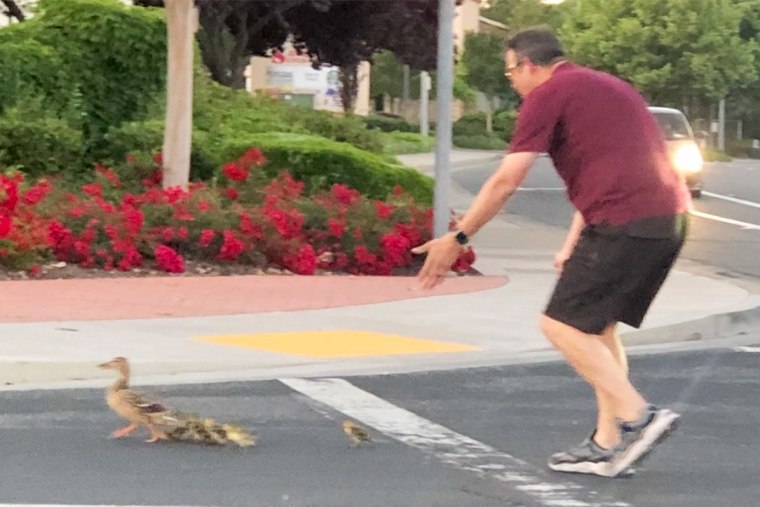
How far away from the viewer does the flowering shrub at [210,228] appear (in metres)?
12.8

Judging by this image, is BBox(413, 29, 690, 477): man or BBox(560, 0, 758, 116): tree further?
BBox(560, 0, 758, 116): tree

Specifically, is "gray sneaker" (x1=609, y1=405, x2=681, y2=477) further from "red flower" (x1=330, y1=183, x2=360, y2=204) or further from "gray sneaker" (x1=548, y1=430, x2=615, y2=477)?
"red flower" (x1=330, y1=183, x2=360, y2=204)

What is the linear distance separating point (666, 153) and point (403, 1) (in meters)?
16.8

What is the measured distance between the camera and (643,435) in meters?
6.12

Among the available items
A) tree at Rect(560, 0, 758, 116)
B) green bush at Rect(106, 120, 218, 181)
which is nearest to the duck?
green bush at Rect(106, 120, 218, 181)

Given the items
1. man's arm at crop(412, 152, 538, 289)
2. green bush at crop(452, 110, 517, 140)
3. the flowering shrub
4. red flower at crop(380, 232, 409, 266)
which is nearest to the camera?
man's arm at crop(412, 152, 538, 289)

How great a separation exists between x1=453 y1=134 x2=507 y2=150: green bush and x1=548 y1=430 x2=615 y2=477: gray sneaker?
5378 cm

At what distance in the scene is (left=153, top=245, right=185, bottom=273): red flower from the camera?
12.9m

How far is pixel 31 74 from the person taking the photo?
18.7 metres

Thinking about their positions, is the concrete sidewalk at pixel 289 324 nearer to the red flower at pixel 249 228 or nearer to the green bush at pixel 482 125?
the red flower at pixel 249 228

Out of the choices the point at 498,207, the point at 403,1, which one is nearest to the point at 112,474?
the point at 498,207

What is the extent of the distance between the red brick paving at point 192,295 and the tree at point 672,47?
51.9m

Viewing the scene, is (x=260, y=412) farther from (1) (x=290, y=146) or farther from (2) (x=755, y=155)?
(2) (x=755, y=155)

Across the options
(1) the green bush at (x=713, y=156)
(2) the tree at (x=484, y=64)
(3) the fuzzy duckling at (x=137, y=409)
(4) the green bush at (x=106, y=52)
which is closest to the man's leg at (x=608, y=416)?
(3) the fuzzy duckling at (x=137, y=409)
